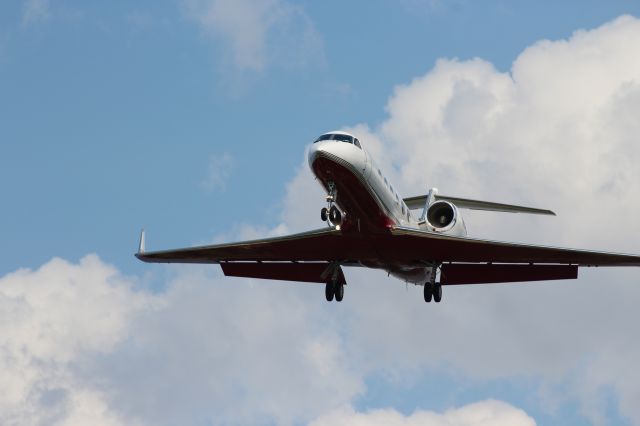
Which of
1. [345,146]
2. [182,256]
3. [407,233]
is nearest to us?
[345,146]

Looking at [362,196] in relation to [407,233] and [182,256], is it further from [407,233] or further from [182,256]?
[182,256]

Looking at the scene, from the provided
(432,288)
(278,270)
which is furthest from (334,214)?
(278,270)

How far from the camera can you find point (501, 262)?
40438 millimetres

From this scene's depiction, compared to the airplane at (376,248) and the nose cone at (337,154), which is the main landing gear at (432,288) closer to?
the airplane at (376,248)

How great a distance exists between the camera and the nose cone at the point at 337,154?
3416cm

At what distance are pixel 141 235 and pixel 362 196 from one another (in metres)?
11.5

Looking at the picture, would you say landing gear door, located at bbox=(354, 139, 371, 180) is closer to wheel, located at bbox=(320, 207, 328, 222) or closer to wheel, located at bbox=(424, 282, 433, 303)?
wheel, located at bbox=(320, 207, 328, 222)

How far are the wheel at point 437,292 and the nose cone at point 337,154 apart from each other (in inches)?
287

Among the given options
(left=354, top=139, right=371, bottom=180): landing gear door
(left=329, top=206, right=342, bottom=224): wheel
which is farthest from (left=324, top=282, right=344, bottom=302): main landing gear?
(left=354, top=139, right=371, bottom=180): landing gear door

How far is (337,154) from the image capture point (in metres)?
34.2

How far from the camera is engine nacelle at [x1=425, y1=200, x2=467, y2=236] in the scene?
40.3m

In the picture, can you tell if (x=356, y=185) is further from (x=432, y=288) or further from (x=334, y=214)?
(x=432, y=288)

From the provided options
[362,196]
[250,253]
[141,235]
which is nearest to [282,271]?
[250,253]

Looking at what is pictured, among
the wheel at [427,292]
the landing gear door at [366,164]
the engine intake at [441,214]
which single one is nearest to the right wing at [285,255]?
the wheel at [427,292]
